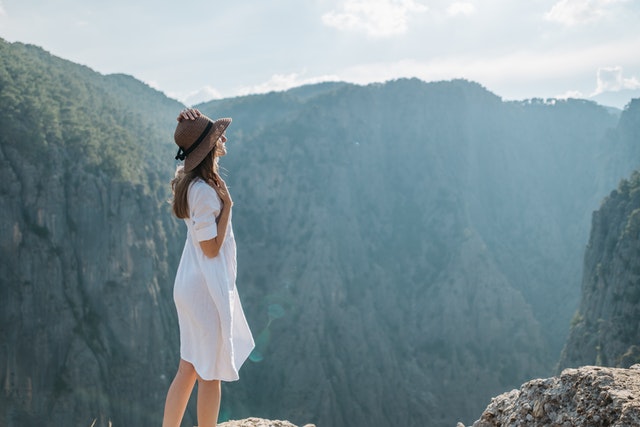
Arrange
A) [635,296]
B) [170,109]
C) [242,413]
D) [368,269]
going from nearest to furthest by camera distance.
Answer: [635,296] < [242,413] < [368,269] < [170,109]

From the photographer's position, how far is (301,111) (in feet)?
247

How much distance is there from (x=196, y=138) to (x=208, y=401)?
7.46ft

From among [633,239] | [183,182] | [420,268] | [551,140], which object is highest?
[551,140]

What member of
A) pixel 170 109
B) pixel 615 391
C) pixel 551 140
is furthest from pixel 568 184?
pixel 615 391

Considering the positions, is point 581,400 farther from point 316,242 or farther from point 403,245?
point 403,245

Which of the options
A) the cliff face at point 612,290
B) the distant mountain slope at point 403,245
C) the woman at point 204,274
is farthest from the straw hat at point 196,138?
the distant mountain slope at point 403,245

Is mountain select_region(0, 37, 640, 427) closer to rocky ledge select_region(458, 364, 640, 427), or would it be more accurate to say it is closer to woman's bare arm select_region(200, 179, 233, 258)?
woman's bare arm select_region(200, 179, 233, 258)

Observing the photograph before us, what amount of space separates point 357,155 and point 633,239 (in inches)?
1546

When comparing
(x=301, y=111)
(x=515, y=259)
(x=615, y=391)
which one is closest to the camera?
(x=615, y=391)

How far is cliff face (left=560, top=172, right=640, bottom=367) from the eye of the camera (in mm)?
35625

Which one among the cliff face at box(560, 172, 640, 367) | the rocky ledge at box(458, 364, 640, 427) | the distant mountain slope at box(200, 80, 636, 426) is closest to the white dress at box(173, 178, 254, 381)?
the rocky ledge at box(458, 364, 640, 427)

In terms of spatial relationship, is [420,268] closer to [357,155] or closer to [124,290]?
[357,155]

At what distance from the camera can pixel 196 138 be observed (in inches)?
188

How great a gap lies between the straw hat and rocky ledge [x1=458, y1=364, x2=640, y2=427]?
3564 millimetres
